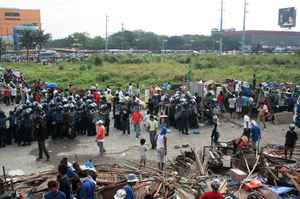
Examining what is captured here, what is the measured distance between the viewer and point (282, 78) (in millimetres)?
45781

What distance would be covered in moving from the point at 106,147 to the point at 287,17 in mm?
122574

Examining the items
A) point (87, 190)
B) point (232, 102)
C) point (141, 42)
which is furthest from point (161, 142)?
point (141, 42)

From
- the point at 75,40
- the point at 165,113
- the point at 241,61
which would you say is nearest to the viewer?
the point at 165,113

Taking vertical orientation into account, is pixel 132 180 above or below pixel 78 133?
above

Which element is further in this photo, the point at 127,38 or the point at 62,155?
the point at 127,38

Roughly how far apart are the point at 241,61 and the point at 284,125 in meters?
47.3

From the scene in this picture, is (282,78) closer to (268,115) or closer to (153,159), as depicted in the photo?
(268,115)

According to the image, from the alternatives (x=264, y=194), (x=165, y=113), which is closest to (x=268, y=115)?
(x=165, y=113)

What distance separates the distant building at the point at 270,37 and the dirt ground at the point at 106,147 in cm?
13726

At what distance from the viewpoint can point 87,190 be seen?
9328mm

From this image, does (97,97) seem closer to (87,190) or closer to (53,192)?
(87,190)

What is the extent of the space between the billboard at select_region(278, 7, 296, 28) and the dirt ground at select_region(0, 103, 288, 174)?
11462cm

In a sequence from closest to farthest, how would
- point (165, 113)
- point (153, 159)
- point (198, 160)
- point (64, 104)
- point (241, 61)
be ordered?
point (198, 160)
point (153, 159)
point (64, 104)
point (165, 113)
point (241, 61)

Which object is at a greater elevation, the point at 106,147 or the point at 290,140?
the point at 290,140
